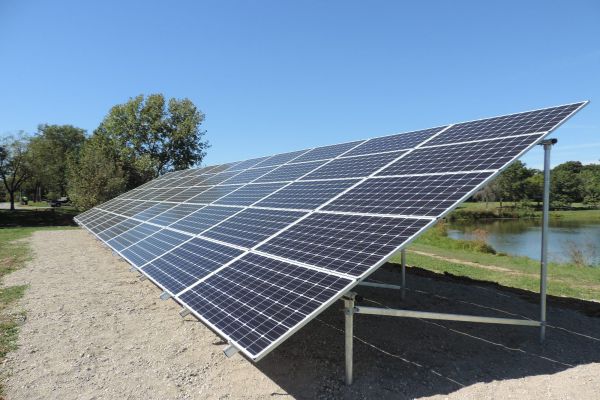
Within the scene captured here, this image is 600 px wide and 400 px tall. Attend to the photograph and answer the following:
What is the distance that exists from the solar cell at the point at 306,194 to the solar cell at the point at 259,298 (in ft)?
7.40

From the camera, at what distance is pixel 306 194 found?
9453 mm

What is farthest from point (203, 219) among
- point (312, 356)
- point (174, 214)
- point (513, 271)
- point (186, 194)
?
point (513, 271)

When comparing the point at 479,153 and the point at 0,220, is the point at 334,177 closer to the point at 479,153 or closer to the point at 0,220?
the point at 479,153

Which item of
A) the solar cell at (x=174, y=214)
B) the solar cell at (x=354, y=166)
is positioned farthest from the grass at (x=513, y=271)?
the solar cell at (x=174, y=214)

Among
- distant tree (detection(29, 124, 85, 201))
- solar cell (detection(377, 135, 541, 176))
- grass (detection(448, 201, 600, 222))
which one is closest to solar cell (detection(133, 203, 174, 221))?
solar cell (detection(377, 135, 541, 176))

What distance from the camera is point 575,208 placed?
3002 inches

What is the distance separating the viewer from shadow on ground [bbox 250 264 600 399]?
6.20 metres

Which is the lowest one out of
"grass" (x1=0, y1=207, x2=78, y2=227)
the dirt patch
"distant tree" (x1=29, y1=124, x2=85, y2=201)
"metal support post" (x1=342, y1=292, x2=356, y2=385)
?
the dirt patch

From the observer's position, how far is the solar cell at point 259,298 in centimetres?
492

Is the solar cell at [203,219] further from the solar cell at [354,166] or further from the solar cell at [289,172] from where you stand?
the solar cell at [354,166]

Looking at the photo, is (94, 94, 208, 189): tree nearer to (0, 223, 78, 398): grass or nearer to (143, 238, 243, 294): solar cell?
(0, 223, 78, 398): grass

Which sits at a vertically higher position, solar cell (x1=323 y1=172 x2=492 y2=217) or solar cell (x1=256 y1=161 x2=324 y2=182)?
solar cell (x1=256 y1=161 x2=324 y2=182)

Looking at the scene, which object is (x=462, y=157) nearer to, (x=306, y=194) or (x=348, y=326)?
(x=306, y=194)

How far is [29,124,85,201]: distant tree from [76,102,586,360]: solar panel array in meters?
46.1
